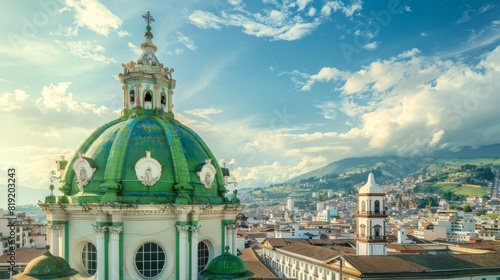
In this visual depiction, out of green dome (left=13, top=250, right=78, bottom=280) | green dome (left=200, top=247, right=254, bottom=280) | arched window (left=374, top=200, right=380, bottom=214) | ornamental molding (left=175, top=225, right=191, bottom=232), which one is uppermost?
ornamental molding (left=175, top=225, right=191, bottom=232)

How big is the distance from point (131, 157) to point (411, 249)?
188 feet

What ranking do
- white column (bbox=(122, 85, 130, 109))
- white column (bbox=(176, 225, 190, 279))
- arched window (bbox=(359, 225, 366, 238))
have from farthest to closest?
arched window (bbox=(359, 225, 366, 238)) < white column (bbox=(122, 85, 130, 109)) < white column (bbox=(176, 225, 190, 279))

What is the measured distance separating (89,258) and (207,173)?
7750 mm

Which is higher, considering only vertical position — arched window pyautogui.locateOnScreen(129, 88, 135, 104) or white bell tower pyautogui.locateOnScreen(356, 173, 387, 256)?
arched window pyautogui.locateOnScreen(129, 88, 135, 104)

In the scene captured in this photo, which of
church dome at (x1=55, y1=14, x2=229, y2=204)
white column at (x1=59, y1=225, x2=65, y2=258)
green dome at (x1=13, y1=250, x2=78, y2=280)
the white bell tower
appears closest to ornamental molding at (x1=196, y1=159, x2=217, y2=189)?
church dome at (x1=55, y1=14, x2=229, y2=204)

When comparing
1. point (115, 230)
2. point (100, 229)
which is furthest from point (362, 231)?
point (100, 229)

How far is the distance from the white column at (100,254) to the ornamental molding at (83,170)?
9.35 feet

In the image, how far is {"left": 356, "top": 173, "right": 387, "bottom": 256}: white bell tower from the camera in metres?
55.8

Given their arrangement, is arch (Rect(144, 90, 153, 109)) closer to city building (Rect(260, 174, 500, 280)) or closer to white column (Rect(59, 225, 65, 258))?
white column (Rect(59, 225, 65, 258))

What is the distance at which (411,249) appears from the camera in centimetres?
6538

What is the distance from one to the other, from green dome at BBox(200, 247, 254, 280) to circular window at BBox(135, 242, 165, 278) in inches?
93.8

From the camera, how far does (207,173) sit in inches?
906

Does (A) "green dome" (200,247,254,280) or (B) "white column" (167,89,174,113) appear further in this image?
(B) "white column" (167,89,174,113)

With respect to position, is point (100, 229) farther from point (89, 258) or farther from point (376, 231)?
point (376, 231)
